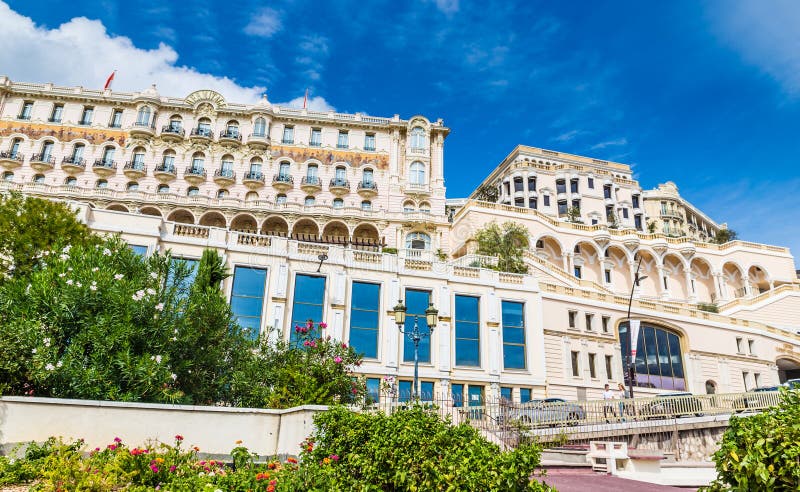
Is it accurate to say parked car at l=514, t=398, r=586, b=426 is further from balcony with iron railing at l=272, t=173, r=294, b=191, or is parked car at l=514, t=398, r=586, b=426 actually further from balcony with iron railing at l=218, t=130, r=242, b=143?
balcony with iron railing at l=218, t=130, r=242, b=143

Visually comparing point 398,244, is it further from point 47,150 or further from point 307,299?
point 47,150

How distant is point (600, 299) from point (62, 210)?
28.2m

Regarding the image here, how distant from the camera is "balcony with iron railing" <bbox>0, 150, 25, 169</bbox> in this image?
153ft

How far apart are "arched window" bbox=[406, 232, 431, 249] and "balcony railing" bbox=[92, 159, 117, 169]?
27235 millimetres

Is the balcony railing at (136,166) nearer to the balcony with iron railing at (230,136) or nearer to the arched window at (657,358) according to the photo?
the balcony with iron railing at (230,136)

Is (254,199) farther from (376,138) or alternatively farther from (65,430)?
(65,430)

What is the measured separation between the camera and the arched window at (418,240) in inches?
1813

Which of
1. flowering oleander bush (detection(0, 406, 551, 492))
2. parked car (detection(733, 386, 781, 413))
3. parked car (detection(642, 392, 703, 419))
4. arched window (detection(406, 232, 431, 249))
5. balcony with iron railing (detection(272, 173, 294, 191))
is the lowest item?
flowering oleander bush (detection(0, 406, 551, 492))

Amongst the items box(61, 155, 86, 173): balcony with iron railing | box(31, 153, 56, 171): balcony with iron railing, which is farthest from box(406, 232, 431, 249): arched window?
box(31, 153, 56, 171): balcony with iron railing

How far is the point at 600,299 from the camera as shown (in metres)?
32.3

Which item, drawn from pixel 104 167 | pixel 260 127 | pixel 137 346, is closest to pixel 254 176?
pixel 260 127

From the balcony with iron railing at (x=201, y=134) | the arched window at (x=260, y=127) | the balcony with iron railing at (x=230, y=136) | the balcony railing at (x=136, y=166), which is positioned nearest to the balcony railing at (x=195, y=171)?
the balcony with iron railing at (x=201, y=134)

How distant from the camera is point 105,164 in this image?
157 ft

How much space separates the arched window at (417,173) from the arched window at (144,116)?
24.7m
